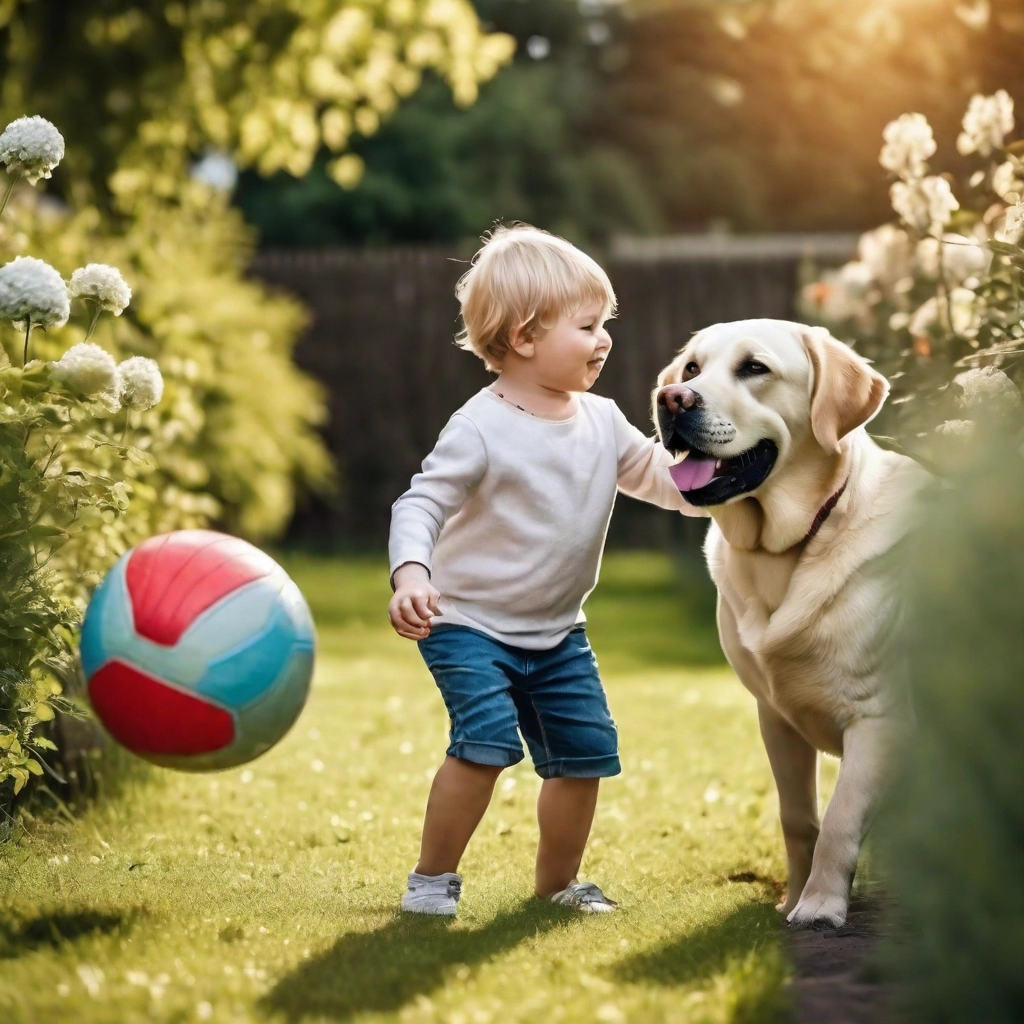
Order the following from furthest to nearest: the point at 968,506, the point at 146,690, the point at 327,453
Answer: the point at 327,453 < the point at 146,690 < the point at 968,506

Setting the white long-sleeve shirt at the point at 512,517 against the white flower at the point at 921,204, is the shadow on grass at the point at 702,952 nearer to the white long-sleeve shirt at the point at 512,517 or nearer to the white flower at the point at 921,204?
the white long-sleeve shirt at the point at 512,517

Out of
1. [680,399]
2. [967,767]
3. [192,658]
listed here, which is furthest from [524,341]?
[967,767]

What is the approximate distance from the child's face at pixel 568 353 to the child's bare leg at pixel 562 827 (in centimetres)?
101

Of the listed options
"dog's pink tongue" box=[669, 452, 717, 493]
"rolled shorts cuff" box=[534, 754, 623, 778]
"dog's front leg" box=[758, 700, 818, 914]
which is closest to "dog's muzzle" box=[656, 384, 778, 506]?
"dog's pink tongue" box=[669, 452, 717, 493]

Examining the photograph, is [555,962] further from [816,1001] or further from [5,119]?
[5,119]

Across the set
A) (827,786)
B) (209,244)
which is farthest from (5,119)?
(827,786)

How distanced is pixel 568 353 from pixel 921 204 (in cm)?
180

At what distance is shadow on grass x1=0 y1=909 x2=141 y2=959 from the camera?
9.89 feet

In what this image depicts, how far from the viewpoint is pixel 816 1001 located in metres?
2.76

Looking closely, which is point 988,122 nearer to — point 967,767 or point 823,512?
point 823,512

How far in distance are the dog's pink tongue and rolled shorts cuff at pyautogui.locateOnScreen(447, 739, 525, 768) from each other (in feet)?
2.52

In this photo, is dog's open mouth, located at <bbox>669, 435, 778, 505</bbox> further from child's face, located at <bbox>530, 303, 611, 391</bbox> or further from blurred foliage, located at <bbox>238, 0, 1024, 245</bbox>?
blurred foliage, located at <bbox>238, 0, 1024, 245</bbox>

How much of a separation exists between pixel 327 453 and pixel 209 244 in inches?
132

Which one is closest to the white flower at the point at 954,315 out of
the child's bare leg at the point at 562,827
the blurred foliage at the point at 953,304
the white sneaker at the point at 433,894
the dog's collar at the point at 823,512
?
the blurred foliage at the point at 953,304
